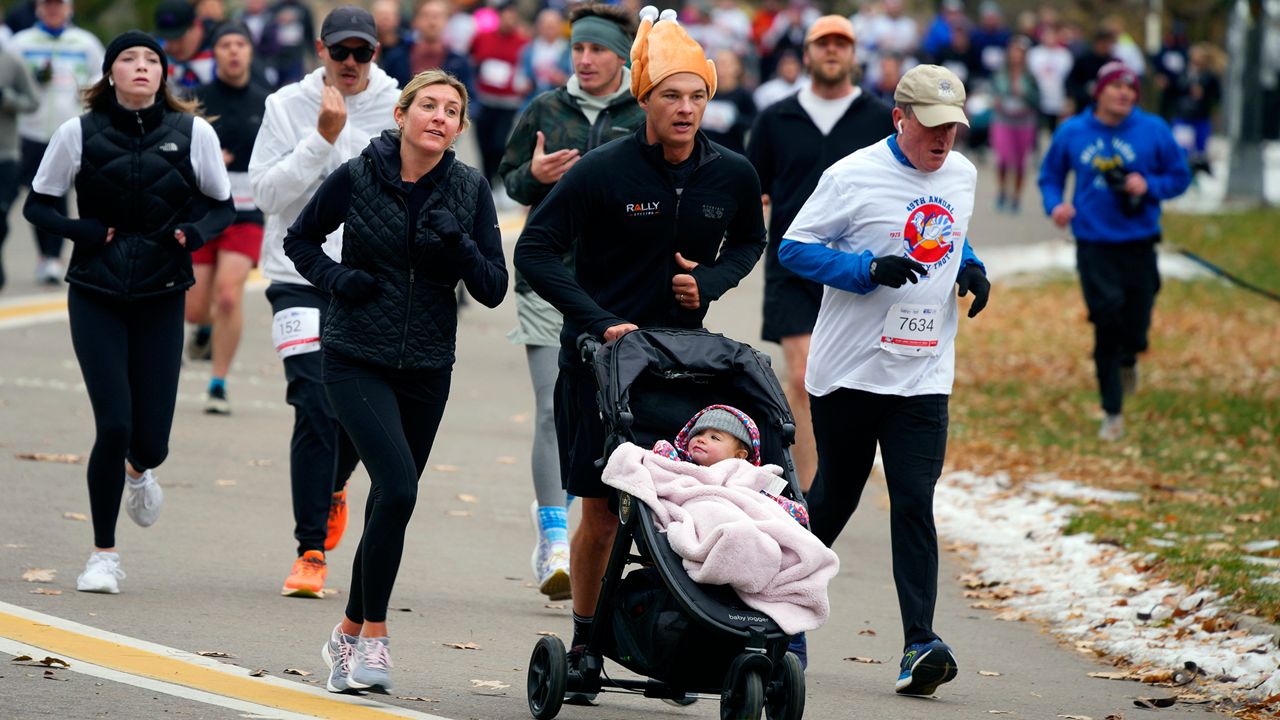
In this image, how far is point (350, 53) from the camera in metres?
8.59

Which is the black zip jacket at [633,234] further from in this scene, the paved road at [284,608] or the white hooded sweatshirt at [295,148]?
the white hooded sweatshirt at [295,148]

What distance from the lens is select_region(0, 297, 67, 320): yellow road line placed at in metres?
16.0

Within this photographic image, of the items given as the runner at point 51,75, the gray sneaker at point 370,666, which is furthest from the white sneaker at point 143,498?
the runner at point 51,75

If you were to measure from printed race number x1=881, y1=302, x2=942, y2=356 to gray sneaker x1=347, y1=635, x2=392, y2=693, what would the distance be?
2.20 metres

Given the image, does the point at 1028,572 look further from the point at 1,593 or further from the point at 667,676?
the point at 1,593

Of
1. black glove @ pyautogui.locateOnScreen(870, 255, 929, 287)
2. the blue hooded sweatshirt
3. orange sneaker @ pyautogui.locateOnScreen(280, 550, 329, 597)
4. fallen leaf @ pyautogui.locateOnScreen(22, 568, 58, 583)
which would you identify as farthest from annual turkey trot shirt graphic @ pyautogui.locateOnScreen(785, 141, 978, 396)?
the blue hooded sweatshirt

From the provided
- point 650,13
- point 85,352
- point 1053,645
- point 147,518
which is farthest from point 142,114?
point 1053,645

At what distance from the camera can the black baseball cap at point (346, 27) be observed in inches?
337

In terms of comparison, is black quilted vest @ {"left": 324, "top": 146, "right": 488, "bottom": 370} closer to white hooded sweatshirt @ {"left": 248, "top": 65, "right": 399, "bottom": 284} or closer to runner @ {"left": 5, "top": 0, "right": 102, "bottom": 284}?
white hooded sweatshirt @ {"left": 248, "top": 65, "right": 399, "bottom": 284}

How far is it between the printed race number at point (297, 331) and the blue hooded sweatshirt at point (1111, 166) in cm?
604

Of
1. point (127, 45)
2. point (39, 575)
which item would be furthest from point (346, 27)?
point (39, 575)

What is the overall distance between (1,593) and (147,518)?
36.3 inches

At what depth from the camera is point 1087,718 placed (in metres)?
7.08

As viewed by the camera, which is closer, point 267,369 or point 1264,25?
point 267,369
